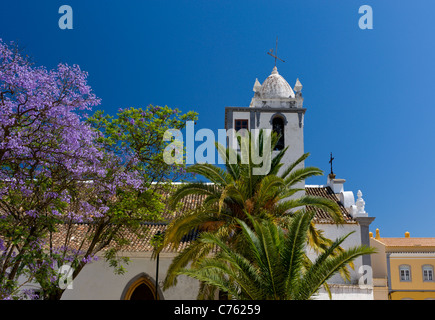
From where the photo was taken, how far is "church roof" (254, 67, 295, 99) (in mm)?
26969

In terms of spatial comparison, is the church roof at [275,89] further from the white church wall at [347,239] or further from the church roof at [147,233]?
the white church wall at [347,239]

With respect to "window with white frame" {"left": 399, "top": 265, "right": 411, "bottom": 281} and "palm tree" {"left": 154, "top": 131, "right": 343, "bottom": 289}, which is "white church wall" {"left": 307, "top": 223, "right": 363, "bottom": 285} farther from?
"window with white frame" {"left": 399, "top": 265, "right": 411, "bottom": 281}

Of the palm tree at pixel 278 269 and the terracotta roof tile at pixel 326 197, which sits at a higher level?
the terracotta roof tile at pixel 326 197

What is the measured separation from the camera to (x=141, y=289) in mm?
23922

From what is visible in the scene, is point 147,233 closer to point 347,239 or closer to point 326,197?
point 347,239

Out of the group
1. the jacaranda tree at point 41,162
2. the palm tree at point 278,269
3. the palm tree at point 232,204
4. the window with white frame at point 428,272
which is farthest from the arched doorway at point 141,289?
the window with white frame at point 428,272

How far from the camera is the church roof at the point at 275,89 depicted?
27.0 metres

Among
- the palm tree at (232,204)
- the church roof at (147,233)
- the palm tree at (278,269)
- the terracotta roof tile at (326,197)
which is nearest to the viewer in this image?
the palm tree at (278,269)

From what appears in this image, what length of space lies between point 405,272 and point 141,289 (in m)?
24.8

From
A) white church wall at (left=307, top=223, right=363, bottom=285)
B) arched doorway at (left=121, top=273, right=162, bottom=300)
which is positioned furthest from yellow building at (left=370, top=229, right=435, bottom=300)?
arched doorway at (left=121, top=273, right=162, bottom=300)

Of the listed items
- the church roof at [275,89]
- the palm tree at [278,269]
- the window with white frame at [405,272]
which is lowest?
the palm tree at [278,269]

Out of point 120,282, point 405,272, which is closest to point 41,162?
point 120,282

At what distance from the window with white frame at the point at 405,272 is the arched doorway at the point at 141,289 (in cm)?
2408
